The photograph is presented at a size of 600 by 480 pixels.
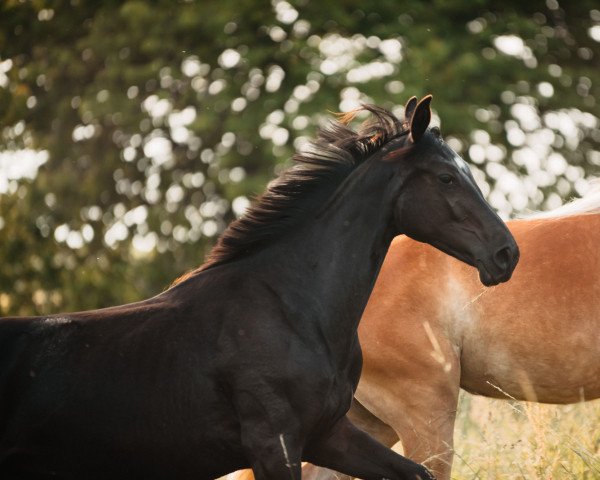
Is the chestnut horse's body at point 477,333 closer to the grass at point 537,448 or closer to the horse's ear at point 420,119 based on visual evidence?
the grass at point 537,448

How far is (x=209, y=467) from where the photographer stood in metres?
3.75

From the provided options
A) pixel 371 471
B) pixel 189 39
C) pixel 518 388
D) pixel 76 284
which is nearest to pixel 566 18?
pixel 189 39

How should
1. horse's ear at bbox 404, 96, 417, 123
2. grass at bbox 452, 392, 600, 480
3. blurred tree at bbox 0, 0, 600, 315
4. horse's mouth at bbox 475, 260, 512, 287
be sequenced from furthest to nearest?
blurred tree at bbox 0, 0, 600, 315
grass at bbox 452, 392, 600, 480
horse's ear at bbox 404, 96, 417, 123
horse's mouth at bbox 475, 260, 512, 287

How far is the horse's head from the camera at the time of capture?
3.88 meters

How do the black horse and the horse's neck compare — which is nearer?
the black horse

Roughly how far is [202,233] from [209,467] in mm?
10616

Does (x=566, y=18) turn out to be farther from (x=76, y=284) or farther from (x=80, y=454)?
(x=80, y=454)

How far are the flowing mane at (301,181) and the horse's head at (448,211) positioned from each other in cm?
19

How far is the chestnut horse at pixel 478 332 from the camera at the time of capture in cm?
493

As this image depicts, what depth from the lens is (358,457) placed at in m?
3.96

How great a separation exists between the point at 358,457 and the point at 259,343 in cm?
67

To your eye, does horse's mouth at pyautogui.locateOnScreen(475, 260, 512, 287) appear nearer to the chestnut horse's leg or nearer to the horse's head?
the horse's head

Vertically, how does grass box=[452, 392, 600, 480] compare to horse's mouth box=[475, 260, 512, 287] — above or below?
below

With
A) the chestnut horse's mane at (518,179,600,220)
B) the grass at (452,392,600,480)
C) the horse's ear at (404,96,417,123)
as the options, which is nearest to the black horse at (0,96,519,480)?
the horse's ear at (404,96,417,123)
